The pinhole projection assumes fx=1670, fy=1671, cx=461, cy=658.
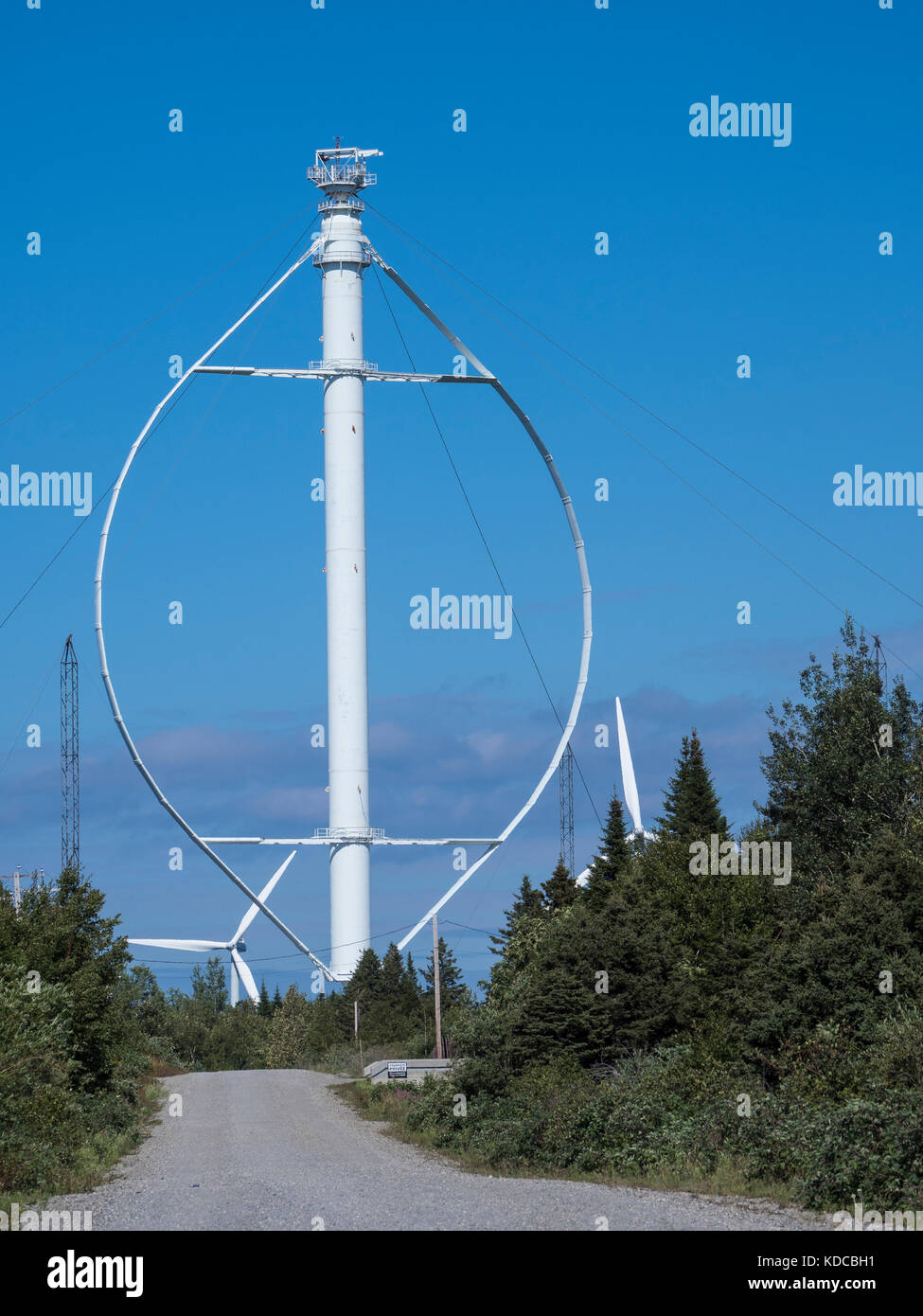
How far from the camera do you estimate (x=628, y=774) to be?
91875 mm

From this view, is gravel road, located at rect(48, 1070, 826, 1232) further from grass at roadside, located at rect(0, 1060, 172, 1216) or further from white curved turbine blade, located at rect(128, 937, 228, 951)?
white curved turbine blade, located at rect(128, 937, 228, 951)

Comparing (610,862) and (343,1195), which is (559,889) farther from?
(343,1195)

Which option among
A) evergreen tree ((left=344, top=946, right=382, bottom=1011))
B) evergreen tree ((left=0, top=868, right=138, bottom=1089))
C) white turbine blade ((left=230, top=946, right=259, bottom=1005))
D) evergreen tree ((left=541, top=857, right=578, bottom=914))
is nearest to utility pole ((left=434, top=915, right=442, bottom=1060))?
evergreen tree ((left=541, top=857, right=578, bottom=914))

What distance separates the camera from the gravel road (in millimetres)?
20969

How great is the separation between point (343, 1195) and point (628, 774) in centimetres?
6789

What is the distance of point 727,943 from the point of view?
47.2m

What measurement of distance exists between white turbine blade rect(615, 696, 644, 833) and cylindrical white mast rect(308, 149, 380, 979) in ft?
45.6

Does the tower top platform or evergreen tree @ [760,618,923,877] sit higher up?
the tower top platform

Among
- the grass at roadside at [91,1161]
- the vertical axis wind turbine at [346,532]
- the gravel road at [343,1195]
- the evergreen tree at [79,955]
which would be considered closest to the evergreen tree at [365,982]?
the vertical axis wind turbine at [346,532]

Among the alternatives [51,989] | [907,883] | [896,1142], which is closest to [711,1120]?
[896,1142]

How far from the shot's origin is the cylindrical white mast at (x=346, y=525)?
90688 millimetres
